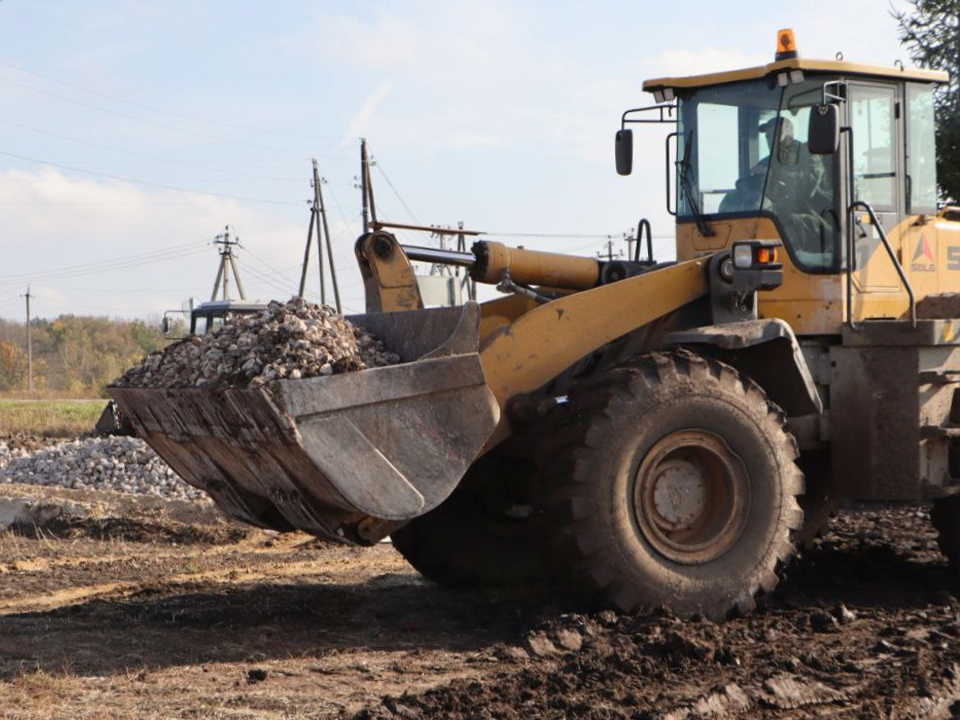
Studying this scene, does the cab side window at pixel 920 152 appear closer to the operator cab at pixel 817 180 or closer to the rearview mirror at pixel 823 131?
the operator cab at pixel 817 180

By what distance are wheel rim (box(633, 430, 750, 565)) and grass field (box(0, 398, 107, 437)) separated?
19068 millimetres

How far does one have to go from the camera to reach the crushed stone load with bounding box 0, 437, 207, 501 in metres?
14.1

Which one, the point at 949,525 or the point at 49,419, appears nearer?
the point at 949,525

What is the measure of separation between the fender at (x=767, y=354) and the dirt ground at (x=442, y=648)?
3.74 feet

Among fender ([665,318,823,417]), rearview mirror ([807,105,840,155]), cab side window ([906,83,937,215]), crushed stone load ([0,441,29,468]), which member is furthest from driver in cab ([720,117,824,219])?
crushed stone load ([0,441,29,468])

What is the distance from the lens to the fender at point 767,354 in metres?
7.08

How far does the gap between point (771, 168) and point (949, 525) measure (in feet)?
8.23

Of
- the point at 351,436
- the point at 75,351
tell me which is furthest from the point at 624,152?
the point at 75,351

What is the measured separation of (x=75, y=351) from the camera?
5706 centimetres

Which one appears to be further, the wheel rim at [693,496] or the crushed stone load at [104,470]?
the crushed stone load at [104,470]

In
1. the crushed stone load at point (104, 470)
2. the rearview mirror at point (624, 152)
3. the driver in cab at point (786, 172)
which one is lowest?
the crushed stone load at point (104, 470)

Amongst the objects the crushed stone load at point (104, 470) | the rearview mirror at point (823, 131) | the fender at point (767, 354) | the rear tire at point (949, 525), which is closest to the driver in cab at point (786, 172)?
the rearview mirror at point (823, 131)

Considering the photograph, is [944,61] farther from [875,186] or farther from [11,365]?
[11,365]

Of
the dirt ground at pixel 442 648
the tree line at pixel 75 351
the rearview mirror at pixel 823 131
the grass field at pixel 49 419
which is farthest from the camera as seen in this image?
the tree line at pixel 75 351
